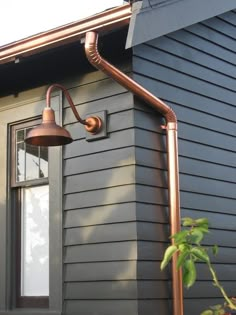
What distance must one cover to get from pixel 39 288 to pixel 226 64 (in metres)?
2.95

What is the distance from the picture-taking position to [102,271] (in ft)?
17.3

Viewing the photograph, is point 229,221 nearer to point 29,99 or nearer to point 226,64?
point 226,64

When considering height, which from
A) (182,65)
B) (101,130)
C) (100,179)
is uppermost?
Answer: (182,65)

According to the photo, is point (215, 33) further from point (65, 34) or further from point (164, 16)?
point (65, 34)

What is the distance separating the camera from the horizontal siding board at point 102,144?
210 inches

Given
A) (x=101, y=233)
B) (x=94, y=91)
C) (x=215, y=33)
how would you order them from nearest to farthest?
1. (x=101, y=233)
2. (x=94, y=91)
3. (x=215, y=33)

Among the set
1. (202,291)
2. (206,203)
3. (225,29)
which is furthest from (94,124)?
(225,29)

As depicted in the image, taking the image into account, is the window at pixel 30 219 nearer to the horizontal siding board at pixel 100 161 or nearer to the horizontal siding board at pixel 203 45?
the horizontal siding board at pixel 100 161

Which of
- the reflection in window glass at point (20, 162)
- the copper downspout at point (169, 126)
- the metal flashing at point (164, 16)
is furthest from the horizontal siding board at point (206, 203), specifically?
the reflection in window glass at point (20, 162)

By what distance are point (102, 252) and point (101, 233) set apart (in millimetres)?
157

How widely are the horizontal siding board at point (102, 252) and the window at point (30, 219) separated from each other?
47 centimetres

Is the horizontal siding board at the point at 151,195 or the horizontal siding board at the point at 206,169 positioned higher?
the horizontal siding board at the point at 206,169

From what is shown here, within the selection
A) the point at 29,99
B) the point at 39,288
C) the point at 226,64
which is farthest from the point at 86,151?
the point at 226,64

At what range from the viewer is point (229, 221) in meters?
6.18
